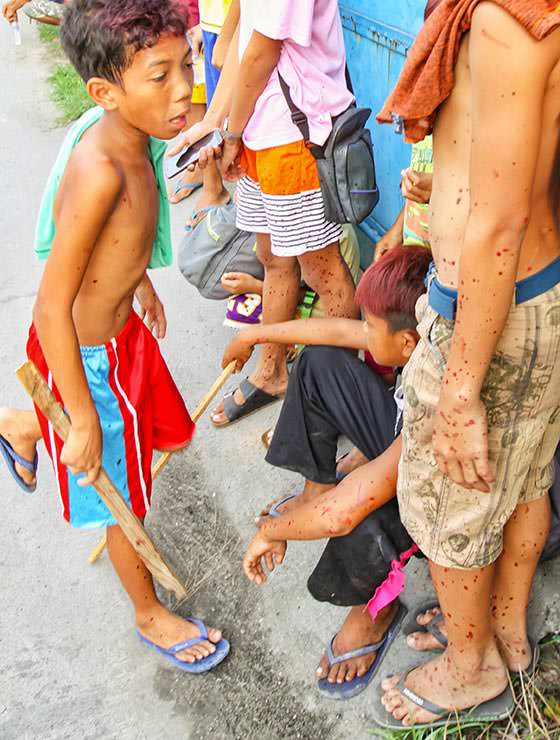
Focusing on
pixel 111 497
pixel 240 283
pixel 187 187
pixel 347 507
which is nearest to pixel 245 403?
pixel 240 283

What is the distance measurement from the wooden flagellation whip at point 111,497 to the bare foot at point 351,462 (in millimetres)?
604

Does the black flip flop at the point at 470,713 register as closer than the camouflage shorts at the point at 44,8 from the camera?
Yes

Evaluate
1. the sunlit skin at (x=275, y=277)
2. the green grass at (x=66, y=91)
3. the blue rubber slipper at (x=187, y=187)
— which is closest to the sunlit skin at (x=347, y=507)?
the sunlit skin at (x=275, y=277)

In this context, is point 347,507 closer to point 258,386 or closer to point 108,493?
point 108,493

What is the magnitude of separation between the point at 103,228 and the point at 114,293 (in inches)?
7.7

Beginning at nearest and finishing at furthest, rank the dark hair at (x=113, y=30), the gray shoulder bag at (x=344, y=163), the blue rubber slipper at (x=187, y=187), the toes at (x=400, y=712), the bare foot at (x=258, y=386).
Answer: the dark hair at (x=113, y=30), the toes at (x=400, y=712), the gray shoulder bag at (x=344, y=163), the bare foot at (x=258, y=386), the blue rubber slipper at (x=187, y=187)

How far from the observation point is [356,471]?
194 cm

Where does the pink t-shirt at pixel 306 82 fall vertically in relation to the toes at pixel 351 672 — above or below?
above

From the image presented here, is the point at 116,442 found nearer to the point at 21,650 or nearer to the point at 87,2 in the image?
the point at 21,650

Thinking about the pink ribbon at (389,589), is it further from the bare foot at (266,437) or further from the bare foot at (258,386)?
the bare foot at (258,386)

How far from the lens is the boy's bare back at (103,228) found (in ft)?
5.77

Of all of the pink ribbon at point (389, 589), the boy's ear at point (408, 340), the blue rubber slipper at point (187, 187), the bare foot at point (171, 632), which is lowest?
the bare foot at point (171, 632)

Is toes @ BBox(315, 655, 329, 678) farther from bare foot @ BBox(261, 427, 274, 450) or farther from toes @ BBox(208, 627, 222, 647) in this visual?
bare foot @ BBox(261, 427, 274, 450)

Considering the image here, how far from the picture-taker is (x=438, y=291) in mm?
1521
